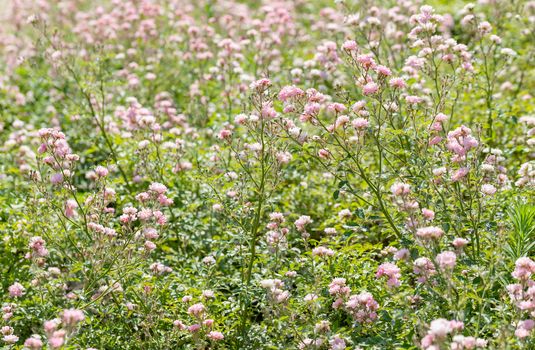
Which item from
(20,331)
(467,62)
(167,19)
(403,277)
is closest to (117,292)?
(20,331)

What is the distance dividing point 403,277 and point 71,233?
8.25ft

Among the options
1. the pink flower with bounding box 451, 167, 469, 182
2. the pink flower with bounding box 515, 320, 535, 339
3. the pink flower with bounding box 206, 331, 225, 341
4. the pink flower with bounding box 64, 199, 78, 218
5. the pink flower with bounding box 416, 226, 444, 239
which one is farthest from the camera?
the pink flower with bounding box 64, 199, 78, 218

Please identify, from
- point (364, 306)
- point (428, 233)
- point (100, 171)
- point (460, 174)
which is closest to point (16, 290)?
point (100, 171)

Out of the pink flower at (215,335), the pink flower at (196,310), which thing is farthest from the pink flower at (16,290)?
the pink flower at (215,335)

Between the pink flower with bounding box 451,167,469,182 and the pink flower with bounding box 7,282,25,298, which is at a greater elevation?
the pink flower with bounding box 451,167,469,182

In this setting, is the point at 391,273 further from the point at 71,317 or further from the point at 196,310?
the point at 71,317

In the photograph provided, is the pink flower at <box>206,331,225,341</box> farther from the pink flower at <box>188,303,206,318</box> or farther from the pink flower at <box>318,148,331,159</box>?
the pink flower at <box>318,148,331,159</box>

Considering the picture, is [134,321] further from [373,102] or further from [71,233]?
[373,102]

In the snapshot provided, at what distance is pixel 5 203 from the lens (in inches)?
226

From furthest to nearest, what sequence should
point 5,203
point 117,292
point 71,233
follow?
point 5,203, point 71,233, point 117,292

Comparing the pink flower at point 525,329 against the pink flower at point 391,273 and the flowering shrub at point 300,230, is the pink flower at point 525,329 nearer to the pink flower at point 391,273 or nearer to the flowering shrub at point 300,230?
the flowering shrub at point 300,230

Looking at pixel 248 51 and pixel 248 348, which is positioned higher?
pixel 248 51

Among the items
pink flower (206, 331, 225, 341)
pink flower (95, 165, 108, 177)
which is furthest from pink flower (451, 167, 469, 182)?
pink flower (95, 165, 108, 177)

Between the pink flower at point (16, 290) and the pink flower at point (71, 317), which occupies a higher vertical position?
the pink flower at point (16, 290)
